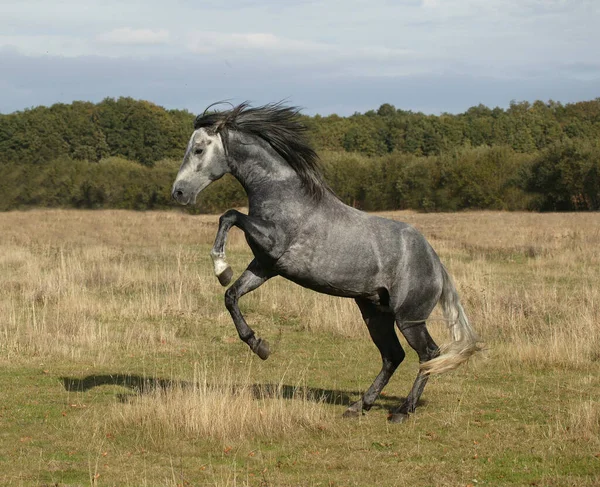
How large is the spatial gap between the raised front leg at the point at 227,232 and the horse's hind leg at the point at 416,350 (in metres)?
1.75

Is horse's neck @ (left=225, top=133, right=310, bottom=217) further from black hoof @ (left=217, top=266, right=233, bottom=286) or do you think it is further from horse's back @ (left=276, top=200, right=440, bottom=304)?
black hoof @ (left=217, top=266, right=233, bottom=286)

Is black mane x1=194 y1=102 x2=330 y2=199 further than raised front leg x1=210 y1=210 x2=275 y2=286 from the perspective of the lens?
Yes

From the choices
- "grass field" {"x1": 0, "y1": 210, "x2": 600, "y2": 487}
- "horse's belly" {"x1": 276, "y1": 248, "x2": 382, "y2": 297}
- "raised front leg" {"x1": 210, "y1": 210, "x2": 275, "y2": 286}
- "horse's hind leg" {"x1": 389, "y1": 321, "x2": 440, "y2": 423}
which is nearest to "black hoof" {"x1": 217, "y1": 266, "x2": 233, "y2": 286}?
"raised front leg" {"x1": 210, "y1": 210, "x2": 275, "y2": 286}

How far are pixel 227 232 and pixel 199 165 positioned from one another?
846 mm

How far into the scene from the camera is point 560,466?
6875 mm

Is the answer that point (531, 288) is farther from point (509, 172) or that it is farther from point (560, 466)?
point (509, 172)

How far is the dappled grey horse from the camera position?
7812 mm

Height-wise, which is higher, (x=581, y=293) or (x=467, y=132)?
(x=467, y=132)

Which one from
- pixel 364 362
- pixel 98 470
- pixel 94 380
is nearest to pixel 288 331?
pixel 364 362

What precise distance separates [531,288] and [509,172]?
43.2 m

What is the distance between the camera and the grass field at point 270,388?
6.84m

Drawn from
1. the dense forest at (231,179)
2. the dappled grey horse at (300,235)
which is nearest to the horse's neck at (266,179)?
the dappled grey horse at (300,235)

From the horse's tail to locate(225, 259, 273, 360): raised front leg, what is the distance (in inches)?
67.5

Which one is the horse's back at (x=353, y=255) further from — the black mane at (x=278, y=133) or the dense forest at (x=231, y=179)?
the dense forest at (x=231, y=179)
